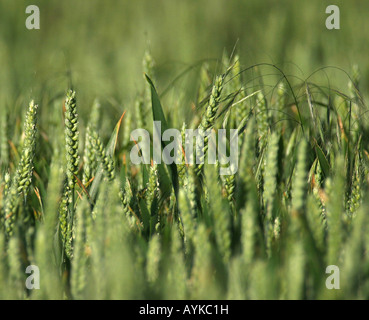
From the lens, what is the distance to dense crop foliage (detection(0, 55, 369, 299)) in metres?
0.65

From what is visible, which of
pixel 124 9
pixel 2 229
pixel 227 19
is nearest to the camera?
pixel 2 229

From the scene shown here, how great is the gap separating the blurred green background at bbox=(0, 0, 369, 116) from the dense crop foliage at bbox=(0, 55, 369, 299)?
2.68 feet

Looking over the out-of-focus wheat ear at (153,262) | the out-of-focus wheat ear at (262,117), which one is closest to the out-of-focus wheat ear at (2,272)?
the out-of-focus wheat ear at (153,262)

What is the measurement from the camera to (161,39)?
8.83 feet

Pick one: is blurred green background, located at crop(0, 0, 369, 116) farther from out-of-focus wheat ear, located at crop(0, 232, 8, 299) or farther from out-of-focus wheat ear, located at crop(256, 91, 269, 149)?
out-of-focus wheat ear, located at crop(0, 232, 8, 299)

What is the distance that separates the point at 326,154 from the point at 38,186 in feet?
1.75

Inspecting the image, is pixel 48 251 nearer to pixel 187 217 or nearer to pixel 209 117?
pixel 187 217

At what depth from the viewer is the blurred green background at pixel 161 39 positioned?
200 cm

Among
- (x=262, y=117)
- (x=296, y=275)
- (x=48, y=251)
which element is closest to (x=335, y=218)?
(x=296, y=275)

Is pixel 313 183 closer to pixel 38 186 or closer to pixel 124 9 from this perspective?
pixel 38 186
